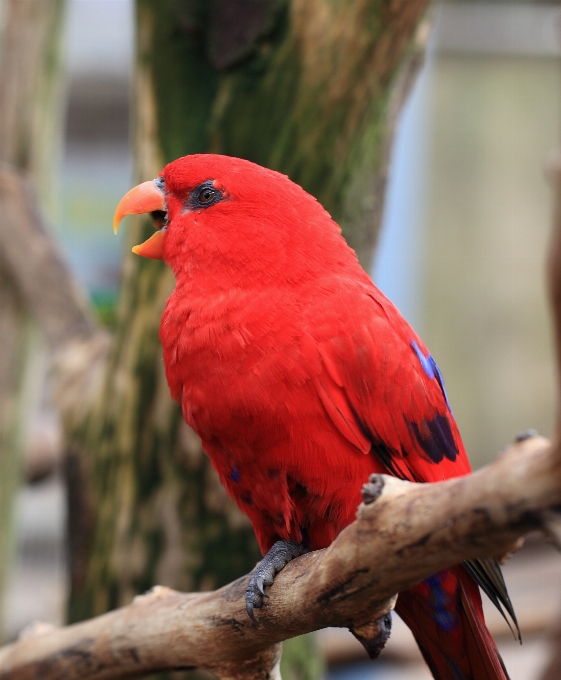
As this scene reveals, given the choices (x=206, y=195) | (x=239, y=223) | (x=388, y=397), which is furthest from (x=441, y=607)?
(x=206, y=195)

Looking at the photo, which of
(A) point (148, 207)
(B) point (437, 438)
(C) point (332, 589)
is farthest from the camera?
(A) point (148, 207)

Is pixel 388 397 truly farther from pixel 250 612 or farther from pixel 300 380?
pixel 250 612

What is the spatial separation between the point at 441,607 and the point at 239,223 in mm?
954

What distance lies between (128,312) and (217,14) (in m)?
1.00

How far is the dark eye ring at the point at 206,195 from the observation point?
6.10ft

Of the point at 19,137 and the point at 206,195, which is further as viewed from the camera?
the point at 19,137

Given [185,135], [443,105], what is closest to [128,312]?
[185,135]

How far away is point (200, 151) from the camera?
254 cm

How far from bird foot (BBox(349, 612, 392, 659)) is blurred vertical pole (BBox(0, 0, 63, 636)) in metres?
2.26

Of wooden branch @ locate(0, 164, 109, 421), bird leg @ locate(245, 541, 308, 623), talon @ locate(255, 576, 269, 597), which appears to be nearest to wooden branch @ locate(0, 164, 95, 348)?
wooden branch @ locate(0, 164, 109, 421)

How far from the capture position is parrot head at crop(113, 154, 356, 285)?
5.73ft

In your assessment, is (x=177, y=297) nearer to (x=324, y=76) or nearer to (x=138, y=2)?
(x=324, y=76)

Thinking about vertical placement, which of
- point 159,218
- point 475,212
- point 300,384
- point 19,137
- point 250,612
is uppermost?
point 19,137

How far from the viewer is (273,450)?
1.57 m
